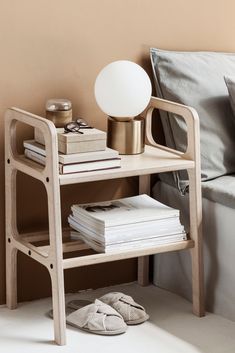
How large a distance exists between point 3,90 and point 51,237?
542 millimetres

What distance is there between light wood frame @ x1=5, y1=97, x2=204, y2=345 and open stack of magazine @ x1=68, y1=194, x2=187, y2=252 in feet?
0.10

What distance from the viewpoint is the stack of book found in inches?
103

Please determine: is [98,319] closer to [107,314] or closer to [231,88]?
[107,314]

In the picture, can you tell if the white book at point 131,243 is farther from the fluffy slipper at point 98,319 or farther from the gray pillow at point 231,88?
the gray pillow at point 231,88

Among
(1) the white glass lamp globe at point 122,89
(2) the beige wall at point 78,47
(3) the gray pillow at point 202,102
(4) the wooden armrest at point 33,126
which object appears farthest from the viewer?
(3) the gray pillow at point 202,102

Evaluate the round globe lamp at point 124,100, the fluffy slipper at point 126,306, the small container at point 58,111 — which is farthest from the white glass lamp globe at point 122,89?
the fluffy slipper at point 126,306

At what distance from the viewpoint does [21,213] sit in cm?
297

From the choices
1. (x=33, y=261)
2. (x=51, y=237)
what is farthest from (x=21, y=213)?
(x=51, y=237)

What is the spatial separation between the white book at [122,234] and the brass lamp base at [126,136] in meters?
0.27

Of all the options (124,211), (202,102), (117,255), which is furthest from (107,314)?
(202,102)

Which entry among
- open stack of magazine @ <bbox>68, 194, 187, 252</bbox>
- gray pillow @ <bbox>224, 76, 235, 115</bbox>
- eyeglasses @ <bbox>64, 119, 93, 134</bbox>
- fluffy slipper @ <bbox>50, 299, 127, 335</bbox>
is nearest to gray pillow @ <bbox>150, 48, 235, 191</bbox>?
gray pillow @ <bbox>224, 76, 235, 115</bbox>

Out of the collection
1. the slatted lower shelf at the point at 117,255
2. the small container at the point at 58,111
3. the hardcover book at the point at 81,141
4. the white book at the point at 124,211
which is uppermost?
the small container at the point at 58,111

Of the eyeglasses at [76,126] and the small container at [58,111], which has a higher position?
the small container at [58,111]

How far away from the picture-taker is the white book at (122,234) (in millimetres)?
2709
